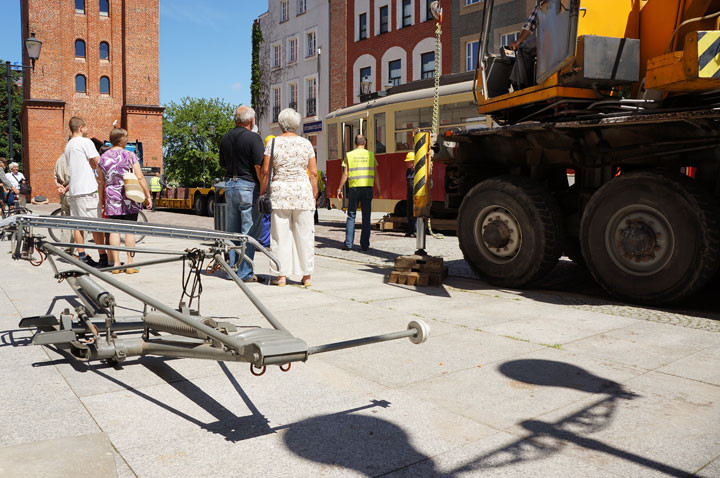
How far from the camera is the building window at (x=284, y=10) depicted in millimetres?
39000

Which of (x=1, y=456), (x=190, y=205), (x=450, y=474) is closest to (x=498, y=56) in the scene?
(x=450, y=474)

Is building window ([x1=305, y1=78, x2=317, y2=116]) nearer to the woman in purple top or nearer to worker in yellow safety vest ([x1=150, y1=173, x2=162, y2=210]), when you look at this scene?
worker in yellow safety vest ([x1=150, y1=173, x2=162, y2=210])

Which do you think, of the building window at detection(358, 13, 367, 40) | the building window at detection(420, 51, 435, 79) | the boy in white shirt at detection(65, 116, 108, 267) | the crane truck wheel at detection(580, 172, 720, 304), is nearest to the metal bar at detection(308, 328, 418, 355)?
the crane truck wheel at detection(580, 172, 720, 304)

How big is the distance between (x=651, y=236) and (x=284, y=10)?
37.9m

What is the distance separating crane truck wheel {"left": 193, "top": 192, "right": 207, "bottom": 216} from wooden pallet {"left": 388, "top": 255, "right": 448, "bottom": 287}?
17.4 metres

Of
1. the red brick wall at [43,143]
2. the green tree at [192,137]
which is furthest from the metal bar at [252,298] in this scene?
the green tree at [192,137]

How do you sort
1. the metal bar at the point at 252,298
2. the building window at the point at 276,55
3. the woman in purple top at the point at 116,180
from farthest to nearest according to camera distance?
1. the building window at the point at 276,55
2. the woman in purple top at the point at 116,180
3. the metal bar at the point at 252,298

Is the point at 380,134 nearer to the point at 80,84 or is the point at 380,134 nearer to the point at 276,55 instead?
the point at 276,55

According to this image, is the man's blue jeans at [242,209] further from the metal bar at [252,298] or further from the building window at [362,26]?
the building window at [362,26]

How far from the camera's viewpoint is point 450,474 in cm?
223

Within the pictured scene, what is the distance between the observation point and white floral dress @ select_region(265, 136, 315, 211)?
6.24 metres

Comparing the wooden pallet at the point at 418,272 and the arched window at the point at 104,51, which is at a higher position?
the arched window at the point at 104,51

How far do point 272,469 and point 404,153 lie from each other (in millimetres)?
12259

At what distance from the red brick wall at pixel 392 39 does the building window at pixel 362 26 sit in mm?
309
